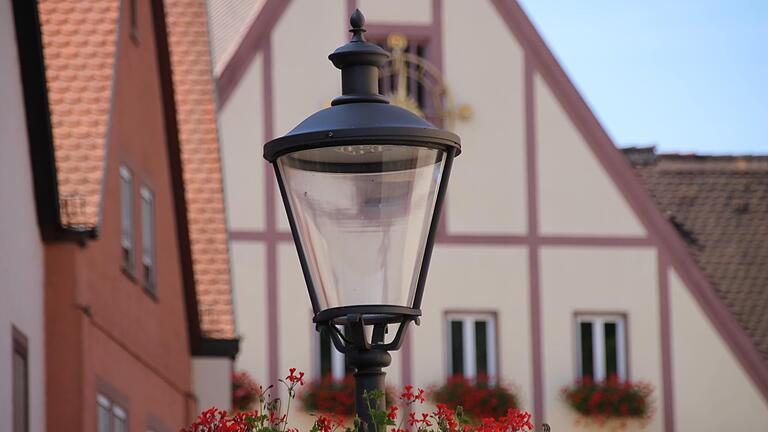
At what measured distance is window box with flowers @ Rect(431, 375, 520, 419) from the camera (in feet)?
93.5

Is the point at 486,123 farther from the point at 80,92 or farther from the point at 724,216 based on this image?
the point at 80,92

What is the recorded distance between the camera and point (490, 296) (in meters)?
29.5

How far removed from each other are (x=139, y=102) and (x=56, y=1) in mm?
1854

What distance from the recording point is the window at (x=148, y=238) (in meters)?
20.5

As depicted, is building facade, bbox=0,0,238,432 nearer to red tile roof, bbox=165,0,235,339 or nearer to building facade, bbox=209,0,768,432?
red tile roof, bbox=165,0,235,339

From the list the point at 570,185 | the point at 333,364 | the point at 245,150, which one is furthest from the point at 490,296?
the point at 245,150

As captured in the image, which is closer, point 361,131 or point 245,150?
point 361,131

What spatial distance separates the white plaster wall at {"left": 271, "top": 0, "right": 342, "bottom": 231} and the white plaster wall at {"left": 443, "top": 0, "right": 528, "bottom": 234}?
1.63 meters

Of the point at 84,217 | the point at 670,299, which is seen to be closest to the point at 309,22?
the point at 670,299

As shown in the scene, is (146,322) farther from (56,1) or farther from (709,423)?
(709,423)

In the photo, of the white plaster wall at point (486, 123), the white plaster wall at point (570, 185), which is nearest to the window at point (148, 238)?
the white plaster wall at point (486, 123)

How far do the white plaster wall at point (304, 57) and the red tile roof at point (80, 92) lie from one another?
10.1m

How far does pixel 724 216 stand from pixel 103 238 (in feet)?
55.6

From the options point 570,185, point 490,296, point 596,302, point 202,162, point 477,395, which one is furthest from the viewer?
point 570,185
